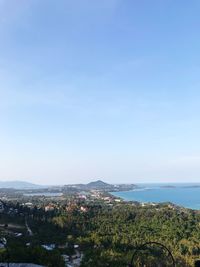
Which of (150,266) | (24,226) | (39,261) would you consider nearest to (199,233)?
(150,266)

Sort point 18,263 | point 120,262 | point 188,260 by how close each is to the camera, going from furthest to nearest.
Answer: point 188,260 < point 120,262 < point 18,263

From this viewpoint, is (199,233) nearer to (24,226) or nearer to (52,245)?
(52,245)

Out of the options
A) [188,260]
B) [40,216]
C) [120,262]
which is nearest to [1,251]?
[120,262]

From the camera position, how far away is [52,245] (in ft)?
143

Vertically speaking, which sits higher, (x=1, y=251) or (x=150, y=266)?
(x=1, y=251)

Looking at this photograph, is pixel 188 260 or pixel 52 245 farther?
pixel 52 245

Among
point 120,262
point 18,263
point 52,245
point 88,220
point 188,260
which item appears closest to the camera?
point 18,263

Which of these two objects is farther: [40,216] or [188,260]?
[40,216]

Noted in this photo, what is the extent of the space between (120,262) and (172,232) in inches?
764

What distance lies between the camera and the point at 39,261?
27.4 m

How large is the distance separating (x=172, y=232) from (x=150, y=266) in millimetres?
16818

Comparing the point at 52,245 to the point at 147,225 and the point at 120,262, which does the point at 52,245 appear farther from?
the point at 147,225

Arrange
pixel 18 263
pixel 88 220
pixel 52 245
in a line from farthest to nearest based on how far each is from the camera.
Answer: pixel 88 220
pixel 52 245
pixel 18 263

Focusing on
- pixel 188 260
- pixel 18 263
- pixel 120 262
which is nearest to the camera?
pixel 18 263
